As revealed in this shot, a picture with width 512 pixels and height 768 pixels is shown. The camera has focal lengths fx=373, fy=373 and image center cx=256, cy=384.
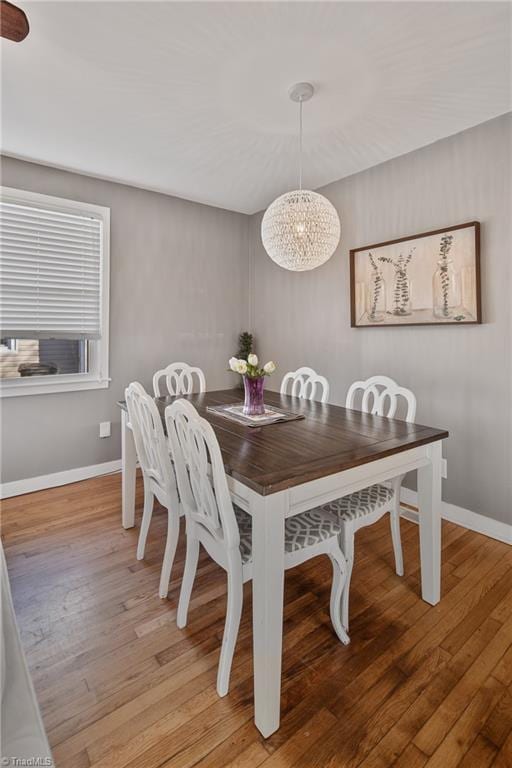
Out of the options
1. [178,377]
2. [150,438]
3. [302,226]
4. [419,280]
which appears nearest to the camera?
[150,438]

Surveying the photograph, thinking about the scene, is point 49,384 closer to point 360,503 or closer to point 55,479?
point 55,479

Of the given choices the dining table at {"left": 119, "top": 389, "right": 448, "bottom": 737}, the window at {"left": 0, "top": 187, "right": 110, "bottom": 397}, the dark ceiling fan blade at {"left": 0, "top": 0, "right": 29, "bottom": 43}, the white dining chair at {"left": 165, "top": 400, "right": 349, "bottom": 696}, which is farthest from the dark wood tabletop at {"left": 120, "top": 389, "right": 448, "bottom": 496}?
the dark ceiling fan blade at {"left": 0, "top": 0, "right": 29, "bottom": 43}

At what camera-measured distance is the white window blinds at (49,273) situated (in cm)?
278

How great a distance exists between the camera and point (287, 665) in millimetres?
1438

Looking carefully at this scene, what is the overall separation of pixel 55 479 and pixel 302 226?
8.95 ft

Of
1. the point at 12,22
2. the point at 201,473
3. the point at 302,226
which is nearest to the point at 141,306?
the point at 302,226

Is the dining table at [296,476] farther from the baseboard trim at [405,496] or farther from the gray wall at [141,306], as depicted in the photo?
the gray wall at [141,306]

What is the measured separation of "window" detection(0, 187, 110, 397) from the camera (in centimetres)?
280

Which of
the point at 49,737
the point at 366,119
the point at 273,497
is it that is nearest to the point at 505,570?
the point at 273,497

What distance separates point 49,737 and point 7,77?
286 centimetres

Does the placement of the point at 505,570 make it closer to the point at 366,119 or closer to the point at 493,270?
the point at 493,270

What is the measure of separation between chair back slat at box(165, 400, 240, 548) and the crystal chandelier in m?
1.19

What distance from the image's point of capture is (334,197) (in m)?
3.25

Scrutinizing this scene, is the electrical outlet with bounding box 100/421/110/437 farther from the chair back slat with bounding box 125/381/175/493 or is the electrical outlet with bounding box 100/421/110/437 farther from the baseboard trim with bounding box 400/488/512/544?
the baseboard trim with bounding box 400/488/512/544
